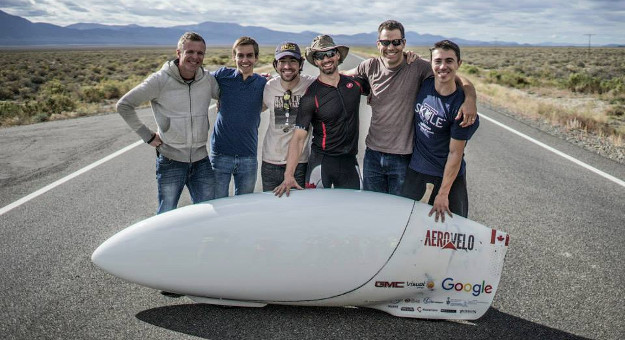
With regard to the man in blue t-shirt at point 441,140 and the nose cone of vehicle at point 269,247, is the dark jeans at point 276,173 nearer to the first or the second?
the nose cone of vehicle at point 269,247

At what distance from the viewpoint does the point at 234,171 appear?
452cm

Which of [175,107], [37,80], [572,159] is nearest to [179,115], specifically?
[175,107]

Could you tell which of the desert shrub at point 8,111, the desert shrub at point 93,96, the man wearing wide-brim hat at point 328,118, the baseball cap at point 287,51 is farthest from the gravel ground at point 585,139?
the desert shrub at point 93,96

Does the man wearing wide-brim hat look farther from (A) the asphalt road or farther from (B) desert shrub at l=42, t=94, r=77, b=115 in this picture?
(B) desert shrub at l=42, t=94, r=77, b=115

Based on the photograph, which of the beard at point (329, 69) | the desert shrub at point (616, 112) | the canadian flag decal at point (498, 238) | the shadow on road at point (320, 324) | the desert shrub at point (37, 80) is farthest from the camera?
the desert shrub at point (37, 80)

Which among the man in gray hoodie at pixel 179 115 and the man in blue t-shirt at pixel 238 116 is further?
the man in blue t-shirt at pixel 238 116

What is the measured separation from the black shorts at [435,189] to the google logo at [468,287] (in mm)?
586

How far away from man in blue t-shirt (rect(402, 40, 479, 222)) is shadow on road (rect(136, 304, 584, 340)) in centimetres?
83

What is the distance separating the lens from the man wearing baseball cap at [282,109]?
4160mm

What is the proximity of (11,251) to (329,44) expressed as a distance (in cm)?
359

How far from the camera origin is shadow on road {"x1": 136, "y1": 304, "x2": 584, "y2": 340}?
11.4 ft

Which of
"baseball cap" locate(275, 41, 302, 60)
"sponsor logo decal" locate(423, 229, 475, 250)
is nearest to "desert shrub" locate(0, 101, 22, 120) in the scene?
"baseball cap" locate(275, 41, 302, 60)

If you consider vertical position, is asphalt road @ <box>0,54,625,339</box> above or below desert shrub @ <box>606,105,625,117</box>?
below

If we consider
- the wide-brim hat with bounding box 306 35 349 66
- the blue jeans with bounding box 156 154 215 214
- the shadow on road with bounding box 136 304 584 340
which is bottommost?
the shadow on road with bounding box 136 304 584 340
